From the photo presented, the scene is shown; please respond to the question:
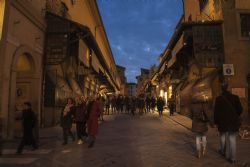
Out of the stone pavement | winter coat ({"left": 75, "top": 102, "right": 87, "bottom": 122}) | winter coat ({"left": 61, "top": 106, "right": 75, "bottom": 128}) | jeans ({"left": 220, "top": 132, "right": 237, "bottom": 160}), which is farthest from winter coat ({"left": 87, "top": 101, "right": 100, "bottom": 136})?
jeans ({"left": 220, "top": 132, "right": 237, "bottom": 160})

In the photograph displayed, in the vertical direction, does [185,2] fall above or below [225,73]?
above

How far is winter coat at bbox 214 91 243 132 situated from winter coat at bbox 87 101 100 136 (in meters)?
4.10

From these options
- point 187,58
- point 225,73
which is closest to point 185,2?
point 187,58

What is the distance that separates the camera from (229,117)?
25.0 ft

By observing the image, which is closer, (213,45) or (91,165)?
(91,165)

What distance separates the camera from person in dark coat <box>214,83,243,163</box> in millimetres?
7531

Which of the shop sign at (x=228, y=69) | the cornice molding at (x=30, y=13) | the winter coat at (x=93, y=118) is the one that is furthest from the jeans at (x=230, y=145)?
the cornice molding at (x=30, y=13)

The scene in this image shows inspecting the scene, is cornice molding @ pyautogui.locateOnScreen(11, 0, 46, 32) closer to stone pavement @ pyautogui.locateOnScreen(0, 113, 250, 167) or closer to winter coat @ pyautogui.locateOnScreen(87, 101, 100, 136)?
winter coat @ pyautogui.locateOnScreen(87, 101, 100, 136)

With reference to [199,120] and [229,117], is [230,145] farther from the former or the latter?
[199,120]

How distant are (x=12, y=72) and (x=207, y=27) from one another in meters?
10.6

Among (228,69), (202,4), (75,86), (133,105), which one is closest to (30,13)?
(75,86)

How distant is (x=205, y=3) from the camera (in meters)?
20.7

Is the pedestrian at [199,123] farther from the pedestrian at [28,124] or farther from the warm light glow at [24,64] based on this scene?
the warm light glow at [24,64]

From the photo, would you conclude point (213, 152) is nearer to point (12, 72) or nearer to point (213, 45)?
point (12, 72)
